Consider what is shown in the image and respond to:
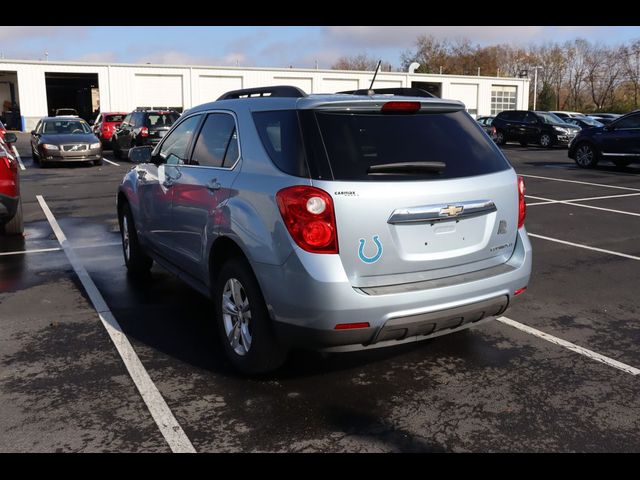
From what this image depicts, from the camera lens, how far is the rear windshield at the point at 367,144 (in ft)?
11.6

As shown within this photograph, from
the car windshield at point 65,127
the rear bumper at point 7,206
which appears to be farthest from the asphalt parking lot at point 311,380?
the car windshield at point 65,127

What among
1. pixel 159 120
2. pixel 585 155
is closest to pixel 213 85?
pixel 159 120

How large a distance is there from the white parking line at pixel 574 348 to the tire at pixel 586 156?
14.3 m

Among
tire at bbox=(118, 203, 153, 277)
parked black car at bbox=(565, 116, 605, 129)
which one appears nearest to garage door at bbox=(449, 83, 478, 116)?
parked black car at bbox=(565, 116, 605, 129)

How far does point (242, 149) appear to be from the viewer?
13.4 feet

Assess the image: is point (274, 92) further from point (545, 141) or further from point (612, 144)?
point (545, 141)

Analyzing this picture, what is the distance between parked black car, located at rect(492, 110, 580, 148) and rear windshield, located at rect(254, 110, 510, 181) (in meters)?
24.2

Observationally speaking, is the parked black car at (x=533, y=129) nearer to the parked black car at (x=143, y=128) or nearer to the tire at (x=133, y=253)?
the parked black car at (x=143, y=128)

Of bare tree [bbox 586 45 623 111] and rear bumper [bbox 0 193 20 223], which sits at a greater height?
bare tree [bbox 586 45 623 111]

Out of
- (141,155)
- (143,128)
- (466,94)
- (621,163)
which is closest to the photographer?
(141,155)

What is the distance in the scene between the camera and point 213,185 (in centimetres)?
427

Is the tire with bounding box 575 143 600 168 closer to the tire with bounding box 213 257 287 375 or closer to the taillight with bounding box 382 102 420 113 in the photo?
the taillight with bounding box 382 102 420 113

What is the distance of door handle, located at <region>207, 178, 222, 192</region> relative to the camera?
420 cm

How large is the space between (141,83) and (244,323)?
43.0 m
